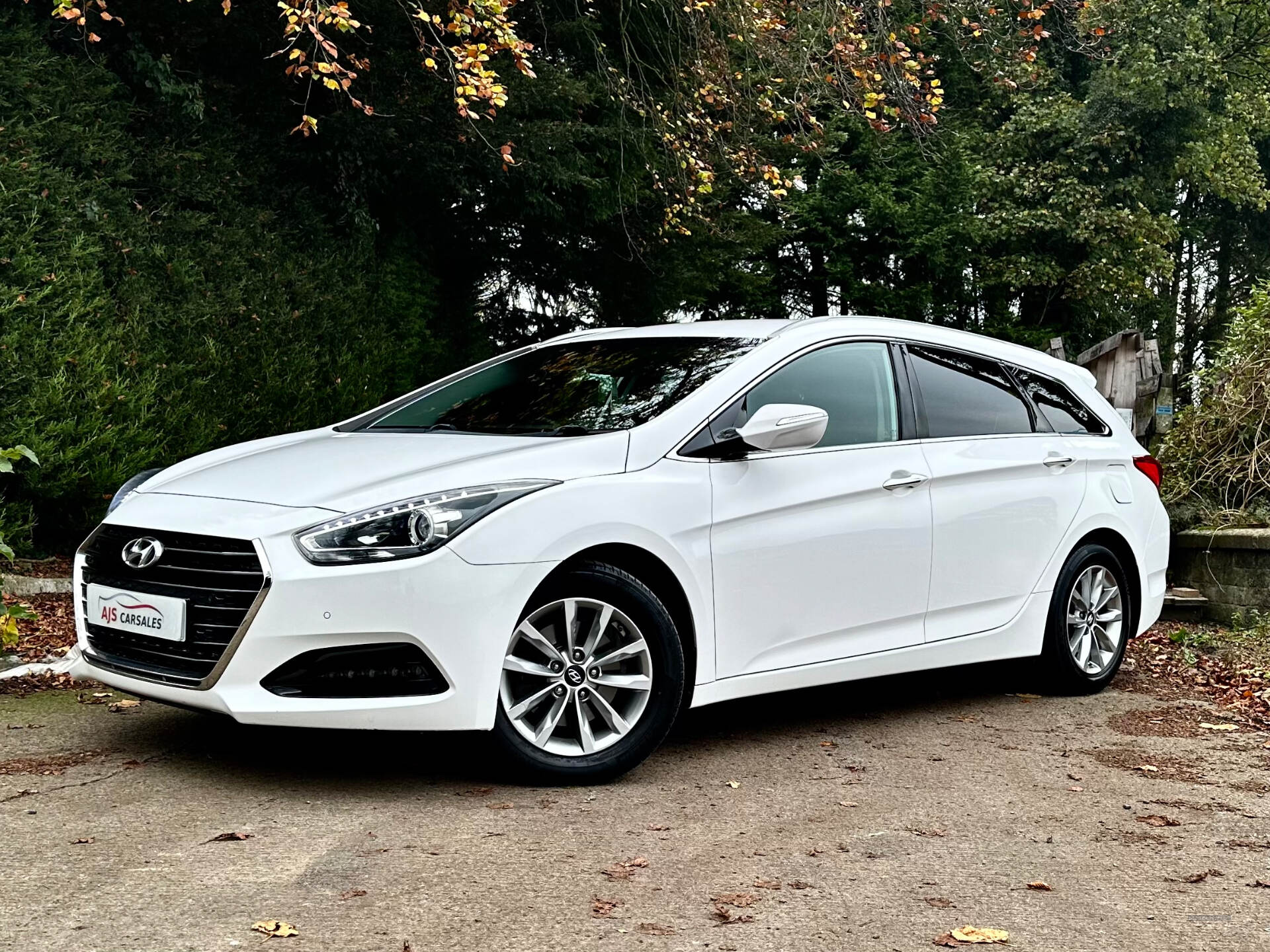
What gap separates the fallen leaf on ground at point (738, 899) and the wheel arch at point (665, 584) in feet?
4.33

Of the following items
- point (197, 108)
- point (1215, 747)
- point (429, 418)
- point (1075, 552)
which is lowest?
point (1215, 747)

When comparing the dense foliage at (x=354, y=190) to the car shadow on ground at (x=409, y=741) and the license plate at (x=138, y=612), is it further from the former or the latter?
the license plate at (x=138, y=612)

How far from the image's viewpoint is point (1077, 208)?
2848 cm

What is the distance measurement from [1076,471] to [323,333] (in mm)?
6632

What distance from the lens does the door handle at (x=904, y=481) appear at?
5852 mm

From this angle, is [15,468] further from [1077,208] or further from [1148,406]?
[1077,208]

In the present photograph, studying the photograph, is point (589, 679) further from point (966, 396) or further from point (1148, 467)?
point (1148, 467)

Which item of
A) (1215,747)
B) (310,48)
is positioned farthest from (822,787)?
(310,48)

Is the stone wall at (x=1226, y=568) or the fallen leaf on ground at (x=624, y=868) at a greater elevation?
the stone wall at (x=1226, y=568)

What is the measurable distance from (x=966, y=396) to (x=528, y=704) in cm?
276

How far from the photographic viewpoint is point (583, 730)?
4.91 m

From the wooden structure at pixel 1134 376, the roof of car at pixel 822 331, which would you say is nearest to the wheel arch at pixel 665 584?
the roof of car at pixel 822 331

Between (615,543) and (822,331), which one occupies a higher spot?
(822,331)

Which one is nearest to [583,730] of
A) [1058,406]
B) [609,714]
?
[609,714]
